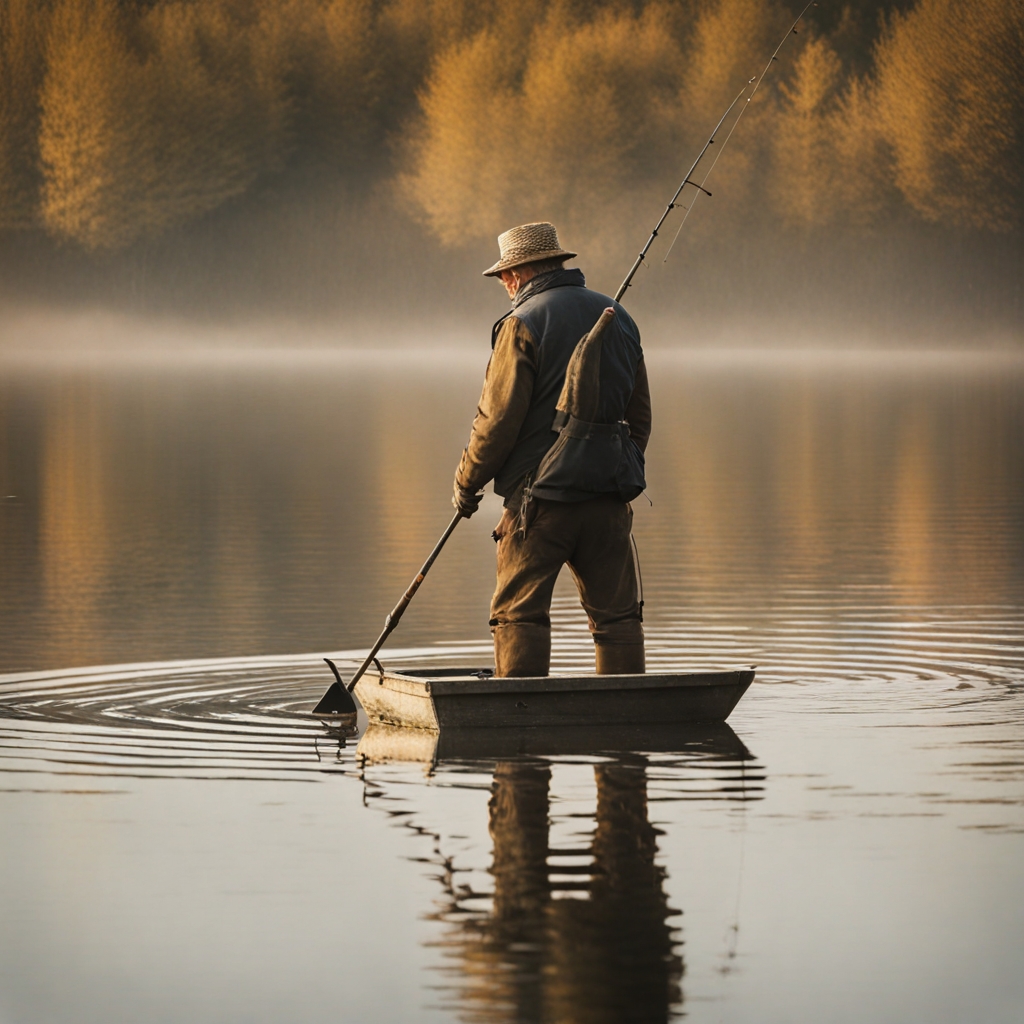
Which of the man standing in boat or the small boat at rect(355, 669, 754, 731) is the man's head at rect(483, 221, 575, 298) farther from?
the small boat at rect(355, 669, 754, 731)

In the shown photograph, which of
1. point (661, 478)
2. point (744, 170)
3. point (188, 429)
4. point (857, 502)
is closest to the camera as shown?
point (857, 502)

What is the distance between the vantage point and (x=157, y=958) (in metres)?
5.19

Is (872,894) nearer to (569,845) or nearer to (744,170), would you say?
(569,845)

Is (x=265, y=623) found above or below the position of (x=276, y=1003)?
above

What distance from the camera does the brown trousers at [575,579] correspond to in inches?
328

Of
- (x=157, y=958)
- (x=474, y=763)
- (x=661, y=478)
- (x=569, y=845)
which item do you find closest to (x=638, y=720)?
(x=474, y=763)

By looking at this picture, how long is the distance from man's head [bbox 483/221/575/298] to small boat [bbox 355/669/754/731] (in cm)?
148

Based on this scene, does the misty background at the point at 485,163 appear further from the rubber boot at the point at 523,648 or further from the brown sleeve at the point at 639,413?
the rubber boot at the point at 523,648

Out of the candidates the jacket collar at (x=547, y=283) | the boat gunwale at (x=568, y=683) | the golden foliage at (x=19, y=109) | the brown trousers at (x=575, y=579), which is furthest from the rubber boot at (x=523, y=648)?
the golden foliage at (x=19, y=109)

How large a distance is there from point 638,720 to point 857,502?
39.0ft

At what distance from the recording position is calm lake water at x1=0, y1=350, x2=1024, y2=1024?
Answer: 502 centimetres

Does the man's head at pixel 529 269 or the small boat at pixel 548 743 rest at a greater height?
the man's head at pixel 529 269

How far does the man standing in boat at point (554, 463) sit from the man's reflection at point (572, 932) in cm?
159

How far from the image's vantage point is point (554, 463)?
827cm
